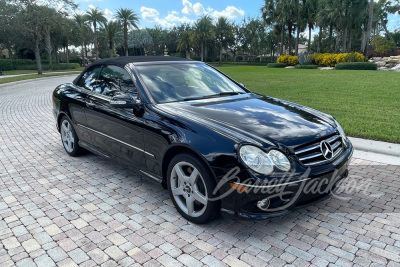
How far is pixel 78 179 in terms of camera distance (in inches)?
174

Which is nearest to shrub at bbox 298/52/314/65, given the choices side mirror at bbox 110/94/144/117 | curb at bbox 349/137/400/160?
curb at bbox 349/137/400/160

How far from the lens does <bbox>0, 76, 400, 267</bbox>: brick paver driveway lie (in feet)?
8.73

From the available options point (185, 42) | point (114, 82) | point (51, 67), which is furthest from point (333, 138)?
point (185, 42)

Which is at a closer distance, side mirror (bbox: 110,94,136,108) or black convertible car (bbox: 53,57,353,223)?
black convertible car (bbox: 53,57,353,223)

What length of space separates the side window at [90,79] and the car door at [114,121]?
0.38 feet

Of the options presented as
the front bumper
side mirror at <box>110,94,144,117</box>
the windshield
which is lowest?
the front bumper

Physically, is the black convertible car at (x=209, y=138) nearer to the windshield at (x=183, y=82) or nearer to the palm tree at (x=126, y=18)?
the windshield at (x=183, y=82)

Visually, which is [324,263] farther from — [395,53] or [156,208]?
[395,53]

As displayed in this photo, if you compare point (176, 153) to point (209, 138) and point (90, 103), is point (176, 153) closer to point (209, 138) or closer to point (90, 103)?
point (209, 138)

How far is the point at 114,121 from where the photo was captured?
399cm

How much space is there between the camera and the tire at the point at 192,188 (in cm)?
290

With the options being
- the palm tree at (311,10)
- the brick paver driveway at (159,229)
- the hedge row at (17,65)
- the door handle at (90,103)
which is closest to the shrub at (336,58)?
the palm tree at (311,10)

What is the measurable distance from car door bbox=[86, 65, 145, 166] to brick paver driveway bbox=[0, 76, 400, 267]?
1.69ft

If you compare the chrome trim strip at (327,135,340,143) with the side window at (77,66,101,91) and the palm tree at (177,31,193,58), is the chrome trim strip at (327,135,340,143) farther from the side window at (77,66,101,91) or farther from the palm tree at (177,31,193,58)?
the palm tree at (177,31,193,58)
